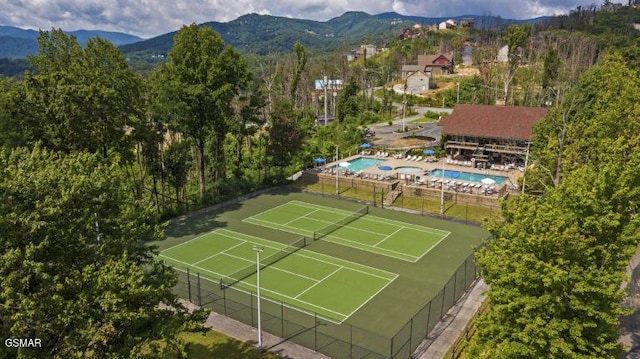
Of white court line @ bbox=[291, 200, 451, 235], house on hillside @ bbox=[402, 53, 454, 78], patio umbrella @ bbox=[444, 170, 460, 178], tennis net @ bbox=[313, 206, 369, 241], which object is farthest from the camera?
house on hillside @ bbox=[402, 53, 454, 78]

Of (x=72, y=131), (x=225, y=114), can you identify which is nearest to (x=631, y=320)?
(x=225, y=114)

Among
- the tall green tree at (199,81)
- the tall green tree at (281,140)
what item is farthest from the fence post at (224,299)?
the tall green tree at (281,140)

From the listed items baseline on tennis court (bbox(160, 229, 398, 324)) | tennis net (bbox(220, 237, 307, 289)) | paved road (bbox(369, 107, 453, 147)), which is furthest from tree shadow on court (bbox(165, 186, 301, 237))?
paved road (bbox(369, 107, 453, 147))

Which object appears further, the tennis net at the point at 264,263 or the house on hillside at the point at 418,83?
the house on hillside at the point at 418,83

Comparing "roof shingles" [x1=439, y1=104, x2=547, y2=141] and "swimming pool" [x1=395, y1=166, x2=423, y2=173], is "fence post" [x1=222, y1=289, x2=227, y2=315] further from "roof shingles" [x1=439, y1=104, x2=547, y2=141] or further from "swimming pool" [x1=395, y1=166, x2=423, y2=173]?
"roof shingles" [x1=439, y1=104, x2=547, y2=141]

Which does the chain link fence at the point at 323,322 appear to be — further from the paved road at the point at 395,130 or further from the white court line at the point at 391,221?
the paved road at the point at 395,130

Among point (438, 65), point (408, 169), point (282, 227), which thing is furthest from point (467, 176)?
point (438, 65)
